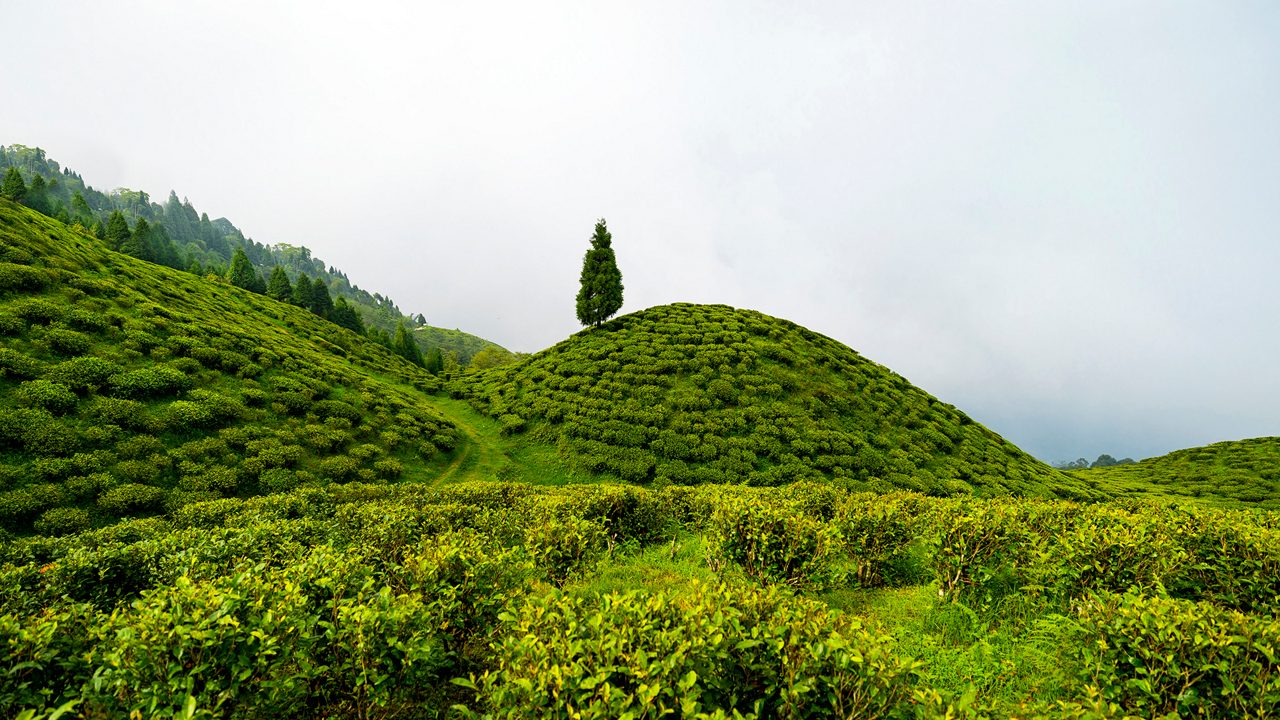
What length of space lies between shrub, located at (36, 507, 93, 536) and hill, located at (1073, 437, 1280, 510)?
53535 millimetres

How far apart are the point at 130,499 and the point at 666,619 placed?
63.1 feet

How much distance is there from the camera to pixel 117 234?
64.9 metres

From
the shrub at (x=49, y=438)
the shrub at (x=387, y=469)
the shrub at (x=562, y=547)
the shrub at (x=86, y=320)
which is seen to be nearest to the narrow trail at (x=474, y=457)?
the shrub at (x=387, y=469)

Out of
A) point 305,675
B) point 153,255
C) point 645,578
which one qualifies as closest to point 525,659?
point 305,675

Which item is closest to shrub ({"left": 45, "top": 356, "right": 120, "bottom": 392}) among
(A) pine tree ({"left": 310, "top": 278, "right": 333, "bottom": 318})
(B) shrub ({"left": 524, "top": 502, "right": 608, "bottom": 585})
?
(B) shrub ({"left": 524, "top": 502, "right": 608, "bottom": 585})

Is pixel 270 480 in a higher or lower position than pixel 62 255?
lower

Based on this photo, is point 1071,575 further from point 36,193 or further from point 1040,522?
point 36,193

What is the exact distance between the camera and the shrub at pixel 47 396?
49.3 ft

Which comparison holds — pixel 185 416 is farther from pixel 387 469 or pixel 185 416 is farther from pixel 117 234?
pixel 117 234

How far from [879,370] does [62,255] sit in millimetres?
55950

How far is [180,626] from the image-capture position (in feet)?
12.3

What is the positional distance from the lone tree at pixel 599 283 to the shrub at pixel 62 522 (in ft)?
101

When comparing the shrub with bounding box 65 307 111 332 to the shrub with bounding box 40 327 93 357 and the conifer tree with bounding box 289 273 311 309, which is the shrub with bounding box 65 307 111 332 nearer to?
the shrub with bounding box 40 327 93 357

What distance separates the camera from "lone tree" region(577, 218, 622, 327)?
3947cm
